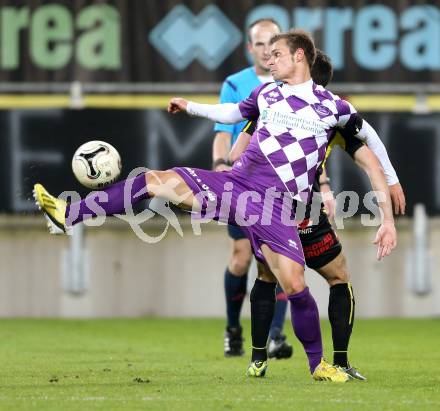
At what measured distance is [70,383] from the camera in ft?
25.1

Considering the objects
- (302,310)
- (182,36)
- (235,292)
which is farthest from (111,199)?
(182,36)

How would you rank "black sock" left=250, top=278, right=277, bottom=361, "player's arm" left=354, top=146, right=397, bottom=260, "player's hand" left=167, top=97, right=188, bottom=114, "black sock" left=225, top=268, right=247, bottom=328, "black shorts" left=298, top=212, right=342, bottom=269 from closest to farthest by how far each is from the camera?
"player's arm" left=354, top=146, right=397, bottom=260 < "player's hand" left=167, top=97, right=188, bottom=114 < "black shorts" left=298, top=212, right=342, bottom=269 < "black sock" left=250, top=278, right=277, bottom=361 < "black sock" left=225, top=268, right=247, bottom=328

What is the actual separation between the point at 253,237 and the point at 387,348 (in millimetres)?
3455

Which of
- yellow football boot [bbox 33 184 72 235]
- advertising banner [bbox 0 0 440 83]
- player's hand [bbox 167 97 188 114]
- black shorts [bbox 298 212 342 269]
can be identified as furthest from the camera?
advertising banner [bbox 0 0 440 83]

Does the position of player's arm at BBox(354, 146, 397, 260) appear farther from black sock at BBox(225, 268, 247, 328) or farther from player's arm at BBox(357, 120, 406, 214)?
black sock at BBox(225, 268, 247, 328)

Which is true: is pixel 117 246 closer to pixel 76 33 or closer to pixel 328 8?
pixel 76 33

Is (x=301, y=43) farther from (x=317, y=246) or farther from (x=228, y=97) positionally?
(x=228, y=97)

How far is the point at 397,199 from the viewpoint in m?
7.70

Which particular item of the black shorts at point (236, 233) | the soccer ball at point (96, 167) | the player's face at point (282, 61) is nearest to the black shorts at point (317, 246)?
the player's face at point (282, 61)

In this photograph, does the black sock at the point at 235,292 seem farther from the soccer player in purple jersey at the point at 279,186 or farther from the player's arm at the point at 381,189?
the player's arm at the point at 381,189

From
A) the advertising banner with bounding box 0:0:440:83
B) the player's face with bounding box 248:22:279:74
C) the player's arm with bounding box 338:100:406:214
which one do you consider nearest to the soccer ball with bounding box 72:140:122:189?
the player's arm with bounding box 338:100:406:214

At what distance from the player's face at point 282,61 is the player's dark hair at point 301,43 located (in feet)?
0.09

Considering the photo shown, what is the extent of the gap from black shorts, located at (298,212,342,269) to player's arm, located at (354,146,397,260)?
12.8 inches

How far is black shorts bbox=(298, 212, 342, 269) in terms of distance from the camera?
7773 millimetres
